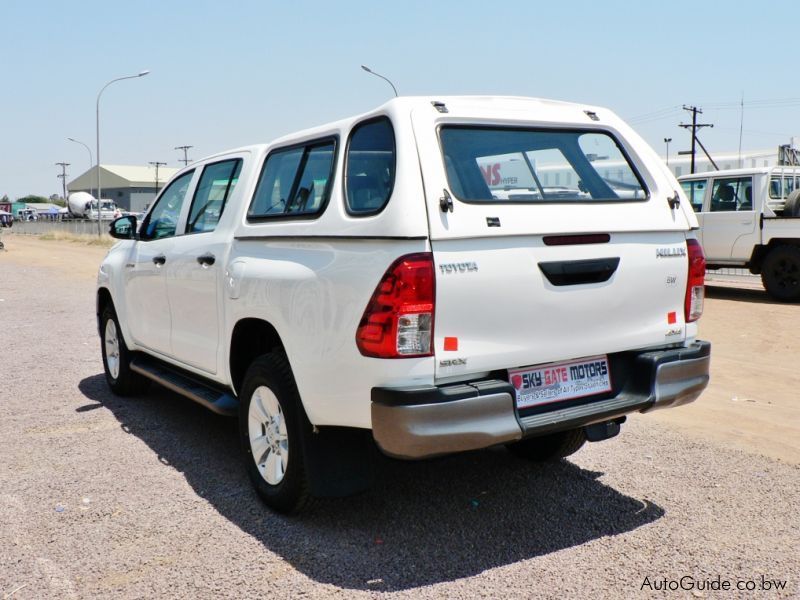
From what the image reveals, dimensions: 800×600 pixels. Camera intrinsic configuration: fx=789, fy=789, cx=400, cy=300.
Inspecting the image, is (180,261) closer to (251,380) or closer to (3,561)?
(251,380)

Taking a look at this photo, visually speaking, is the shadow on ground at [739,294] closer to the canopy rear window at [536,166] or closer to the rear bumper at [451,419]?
the canopy rear window at [536,166]

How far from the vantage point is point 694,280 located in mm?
4062

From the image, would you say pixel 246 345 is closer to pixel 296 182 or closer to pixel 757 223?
pixel 296 182

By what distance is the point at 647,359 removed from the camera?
3842 millimetres

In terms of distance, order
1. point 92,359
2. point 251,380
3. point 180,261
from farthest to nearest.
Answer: point 92,359, point 180,261, point 251,380

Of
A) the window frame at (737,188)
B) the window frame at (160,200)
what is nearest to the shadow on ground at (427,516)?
the window frame at (160,200)

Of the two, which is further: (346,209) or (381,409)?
(346,209)

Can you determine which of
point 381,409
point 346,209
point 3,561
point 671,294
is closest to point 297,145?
point 346,209

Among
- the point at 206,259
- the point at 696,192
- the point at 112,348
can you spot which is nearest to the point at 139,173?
the point at 696,192

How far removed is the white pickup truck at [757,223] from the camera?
43.2ft

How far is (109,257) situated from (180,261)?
193cm

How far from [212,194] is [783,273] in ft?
Result: 36.5

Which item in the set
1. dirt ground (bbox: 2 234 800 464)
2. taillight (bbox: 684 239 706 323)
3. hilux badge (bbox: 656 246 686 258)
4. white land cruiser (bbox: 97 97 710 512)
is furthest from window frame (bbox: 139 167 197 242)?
dirt ground (bbox: 2 234 800 464)

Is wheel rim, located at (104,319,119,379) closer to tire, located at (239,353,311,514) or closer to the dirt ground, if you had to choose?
tire, located at (239,353,311,514)
